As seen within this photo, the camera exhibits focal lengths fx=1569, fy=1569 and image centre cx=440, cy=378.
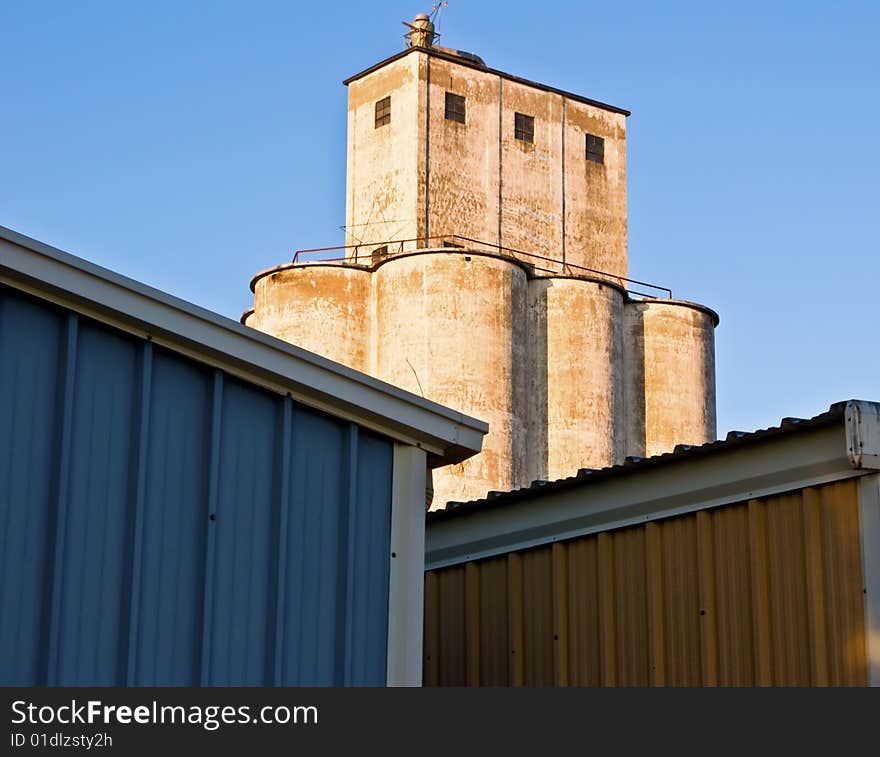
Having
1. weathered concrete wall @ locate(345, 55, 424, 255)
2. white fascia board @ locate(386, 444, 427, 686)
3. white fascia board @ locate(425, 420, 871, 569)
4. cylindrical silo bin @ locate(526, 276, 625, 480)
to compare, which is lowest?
white fascia board @ locate(386, 444, 427, 686)

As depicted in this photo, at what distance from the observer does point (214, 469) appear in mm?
9633

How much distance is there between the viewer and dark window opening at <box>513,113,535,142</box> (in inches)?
1887

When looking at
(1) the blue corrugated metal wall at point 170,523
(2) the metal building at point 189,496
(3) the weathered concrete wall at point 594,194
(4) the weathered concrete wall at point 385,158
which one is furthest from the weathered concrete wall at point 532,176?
(1) the blue corrugated metal wall at point 170,523

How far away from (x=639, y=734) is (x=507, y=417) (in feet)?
106

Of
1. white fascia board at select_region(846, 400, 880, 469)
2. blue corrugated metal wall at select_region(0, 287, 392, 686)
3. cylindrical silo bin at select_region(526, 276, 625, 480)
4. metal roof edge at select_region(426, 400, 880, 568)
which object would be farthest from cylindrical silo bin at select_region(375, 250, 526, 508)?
blue corrugated metal wall at select_region(0, 287, 392, 686)

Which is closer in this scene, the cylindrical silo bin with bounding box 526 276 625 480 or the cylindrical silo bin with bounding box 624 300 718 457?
the cylindrical silo bin with bounding box 526 276 625 480

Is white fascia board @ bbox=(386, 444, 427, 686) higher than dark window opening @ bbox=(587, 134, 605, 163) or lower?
lower

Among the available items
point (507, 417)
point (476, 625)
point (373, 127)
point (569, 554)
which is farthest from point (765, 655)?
point (373, 127)

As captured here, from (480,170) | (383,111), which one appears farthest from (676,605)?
(383,111)

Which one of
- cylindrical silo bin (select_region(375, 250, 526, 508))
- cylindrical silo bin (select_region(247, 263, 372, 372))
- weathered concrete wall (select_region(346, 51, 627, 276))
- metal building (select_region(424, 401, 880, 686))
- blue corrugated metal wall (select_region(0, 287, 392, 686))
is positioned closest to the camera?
blue corrugated metal wall (select_region(0, 287, 392, 686))

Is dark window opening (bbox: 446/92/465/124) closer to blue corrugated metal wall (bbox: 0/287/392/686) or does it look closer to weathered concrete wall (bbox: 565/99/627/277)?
weathered concrete wall (bbox: 565/99/627/277)

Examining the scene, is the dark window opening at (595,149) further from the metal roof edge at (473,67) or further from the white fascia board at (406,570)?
the white fascia board at (406,570)

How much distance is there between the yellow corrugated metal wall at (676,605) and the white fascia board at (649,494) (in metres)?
0.11

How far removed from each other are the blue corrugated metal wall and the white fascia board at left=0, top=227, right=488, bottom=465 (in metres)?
0.10
